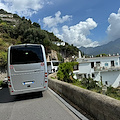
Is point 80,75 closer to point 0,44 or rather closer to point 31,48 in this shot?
point 0,44

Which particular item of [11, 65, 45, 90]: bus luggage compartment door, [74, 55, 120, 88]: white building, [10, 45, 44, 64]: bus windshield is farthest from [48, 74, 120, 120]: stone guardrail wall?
[74, 55, 120, 88]: white building

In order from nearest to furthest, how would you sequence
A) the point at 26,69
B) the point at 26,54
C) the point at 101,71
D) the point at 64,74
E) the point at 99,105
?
the point at 99,105
the point at 26,69
the point at 26,54
the point at 64,74
the point at 101,71

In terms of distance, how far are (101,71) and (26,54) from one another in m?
31.8

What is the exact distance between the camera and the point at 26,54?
764 cm

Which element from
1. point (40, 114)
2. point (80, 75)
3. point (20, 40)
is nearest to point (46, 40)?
point (20, 40)

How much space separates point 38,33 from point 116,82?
1172 inches

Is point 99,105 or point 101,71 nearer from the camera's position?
point 99,105

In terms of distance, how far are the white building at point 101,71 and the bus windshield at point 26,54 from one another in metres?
27.5

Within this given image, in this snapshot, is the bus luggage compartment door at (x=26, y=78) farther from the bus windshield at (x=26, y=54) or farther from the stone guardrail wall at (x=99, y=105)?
the stone guardrail wall at (x=99, y=105)

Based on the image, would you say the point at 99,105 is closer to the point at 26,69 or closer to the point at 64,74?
the point at 26,69

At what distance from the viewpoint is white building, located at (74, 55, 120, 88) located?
35.4 m

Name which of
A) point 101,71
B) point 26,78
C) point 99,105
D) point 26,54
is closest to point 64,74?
point 26,54

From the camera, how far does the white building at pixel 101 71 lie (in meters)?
35.4

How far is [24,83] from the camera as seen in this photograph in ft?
24.0
